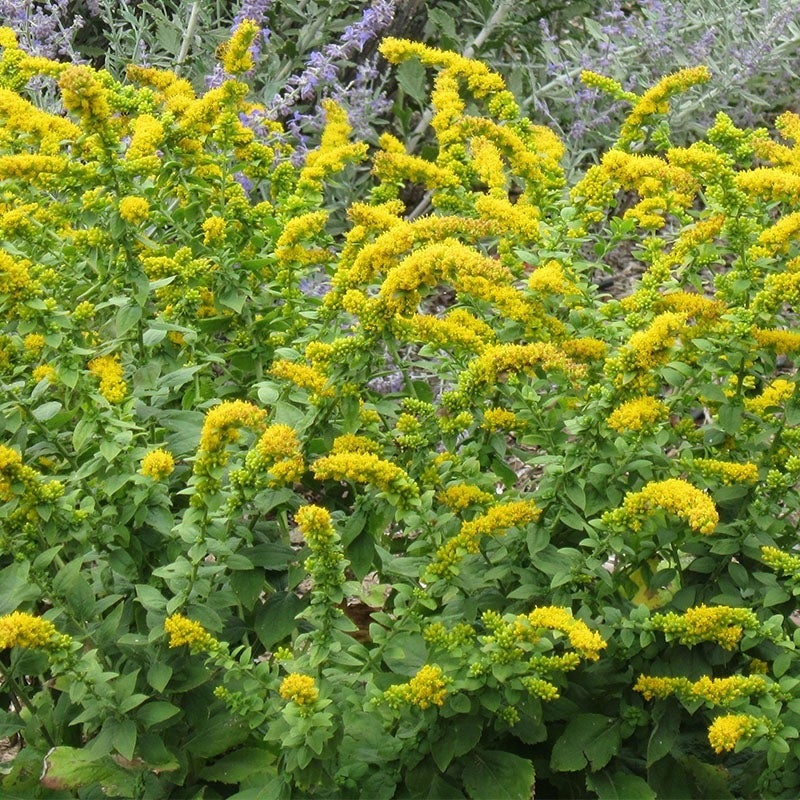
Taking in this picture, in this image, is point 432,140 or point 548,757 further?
point 432,140

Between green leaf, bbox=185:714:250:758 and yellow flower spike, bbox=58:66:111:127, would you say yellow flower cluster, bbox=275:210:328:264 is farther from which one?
green leaf, bbox=185:714:250:758

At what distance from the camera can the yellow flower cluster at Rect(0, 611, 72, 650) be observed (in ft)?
7.14

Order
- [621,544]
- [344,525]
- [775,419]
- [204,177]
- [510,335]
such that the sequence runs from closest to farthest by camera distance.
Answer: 1. [621,544]
2. [344,525]
3. [775,419]
4. [510,335]
5. [204,177]

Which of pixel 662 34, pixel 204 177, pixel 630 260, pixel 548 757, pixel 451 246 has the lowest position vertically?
pixel 630 260

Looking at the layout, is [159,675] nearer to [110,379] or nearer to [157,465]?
[157,465]

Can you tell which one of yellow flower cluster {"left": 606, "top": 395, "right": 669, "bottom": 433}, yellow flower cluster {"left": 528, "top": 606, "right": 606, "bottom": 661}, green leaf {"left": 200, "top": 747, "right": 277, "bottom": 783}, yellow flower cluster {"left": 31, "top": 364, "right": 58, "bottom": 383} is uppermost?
yellow flower cluster {"left": 606, "top": 395, "right": 669, "bottom": 433}

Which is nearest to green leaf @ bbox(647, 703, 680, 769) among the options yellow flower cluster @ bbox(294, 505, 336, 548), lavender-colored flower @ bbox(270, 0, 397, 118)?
yellow flower cluster @ bbox(294, 505, 336, 548)

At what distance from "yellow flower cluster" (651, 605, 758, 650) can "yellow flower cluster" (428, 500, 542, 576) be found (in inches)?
13.4

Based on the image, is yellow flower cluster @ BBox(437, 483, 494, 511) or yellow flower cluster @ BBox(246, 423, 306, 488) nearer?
yellow flower cluster @ BBox(246, 423, 306, 488)

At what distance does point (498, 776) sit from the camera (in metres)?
2.53

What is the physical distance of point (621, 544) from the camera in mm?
2381

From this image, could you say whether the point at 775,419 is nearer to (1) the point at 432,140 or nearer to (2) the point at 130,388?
(2) the point at 130,388

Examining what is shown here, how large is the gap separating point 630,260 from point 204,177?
3.33 m

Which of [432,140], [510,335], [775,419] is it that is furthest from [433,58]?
[432,140]
